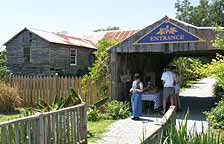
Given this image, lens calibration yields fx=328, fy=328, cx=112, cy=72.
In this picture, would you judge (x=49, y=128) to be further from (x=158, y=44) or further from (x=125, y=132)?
(x=158, y=44)

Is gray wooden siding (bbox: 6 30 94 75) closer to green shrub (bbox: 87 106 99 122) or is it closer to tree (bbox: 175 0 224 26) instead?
green shrub (bbox: 87 106 99 122)

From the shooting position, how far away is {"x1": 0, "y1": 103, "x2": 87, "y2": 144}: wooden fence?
5508 mm

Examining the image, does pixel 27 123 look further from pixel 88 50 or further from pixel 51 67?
pixel 88 50

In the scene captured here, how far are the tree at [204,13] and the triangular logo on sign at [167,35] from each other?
1739 inches

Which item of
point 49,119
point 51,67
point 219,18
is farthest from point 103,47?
point 219,18

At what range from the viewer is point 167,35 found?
12.7 metres

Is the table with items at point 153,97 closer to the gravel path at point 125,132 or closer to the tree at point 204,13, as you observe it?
the gravel path at point 125,132

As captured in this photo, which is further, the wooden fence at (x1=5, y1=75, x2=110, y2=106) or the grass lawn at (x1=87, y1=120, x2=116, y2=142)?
the wooden fence at (x1=5, y1=75, x2=110, y2=106)

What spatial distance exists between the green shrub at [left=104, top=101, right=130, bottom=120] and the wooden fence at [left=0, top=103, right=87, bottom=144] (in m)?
4.28

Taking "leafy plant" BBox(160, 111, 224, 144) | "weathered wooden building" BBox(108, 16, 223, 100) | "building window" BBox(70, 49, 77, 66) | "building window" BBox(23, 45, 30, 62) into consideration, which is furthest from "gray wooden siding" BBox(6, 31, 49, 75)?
"leafy plant" BBox(160, 111, 224, 144)

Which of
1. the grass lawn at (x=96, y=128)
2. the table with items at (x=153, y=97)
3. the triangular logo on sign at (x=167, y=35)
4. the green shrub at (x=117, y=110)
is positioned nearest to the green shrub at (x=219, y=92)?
the table with items at (x=153, y=97)

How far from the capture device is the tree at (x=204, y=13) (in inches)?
2163

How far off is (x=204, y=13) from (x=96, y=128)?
4986 centimetres

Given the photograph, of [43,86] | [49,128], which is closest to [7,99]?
[43,86]
